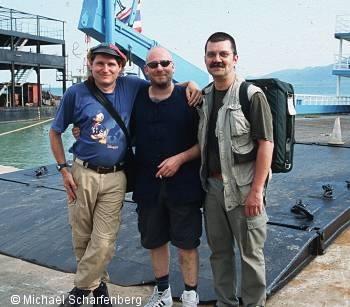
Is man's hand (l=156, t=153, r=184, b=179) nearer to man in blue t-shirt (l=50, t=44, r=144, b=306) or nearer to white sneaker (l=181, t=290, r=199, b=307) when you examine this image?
man in blue t-shirt (l=50, t=44, r=144, b=306)

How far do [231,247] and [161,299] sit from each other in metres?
0.57

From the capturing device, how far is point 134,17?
465 inches

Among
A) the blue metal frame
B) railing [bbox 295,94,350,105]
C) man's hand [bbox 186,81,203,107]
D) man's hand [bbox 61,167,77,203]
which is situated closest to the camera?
man's hand [bbox 186,81,203,107]

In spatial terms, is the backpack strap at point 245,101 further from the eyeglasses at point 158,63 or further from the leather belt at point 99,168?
the leather belt at point 99,168

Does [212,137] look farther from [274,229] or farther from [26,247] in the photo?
[26,247]

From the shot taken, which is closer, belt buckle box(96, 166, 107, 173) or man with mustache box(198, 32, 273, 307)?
man with mustache box(198, 32, 273, 307)

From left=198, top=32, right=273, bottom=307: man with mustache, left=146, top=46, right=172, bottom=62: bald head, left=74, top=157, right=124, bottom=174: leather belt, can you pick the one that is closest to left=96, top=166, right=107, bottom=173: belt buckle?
left=74, top=157, right=124, bottom=174: leather belt

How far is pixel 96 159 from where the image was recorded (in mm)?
2773

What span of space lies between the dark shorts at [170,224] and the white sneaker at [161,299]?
312 millimetres

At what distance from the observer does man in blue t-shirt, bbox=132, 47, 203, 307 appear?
8.93 ft

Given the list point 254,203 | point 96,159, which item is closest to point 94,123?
point 96,159

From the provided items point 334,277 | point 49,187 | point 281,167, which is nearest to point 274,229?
point 334,277

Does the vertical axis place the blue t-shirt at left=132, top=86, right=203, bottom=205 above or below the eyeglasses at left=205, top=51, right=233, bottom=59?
below

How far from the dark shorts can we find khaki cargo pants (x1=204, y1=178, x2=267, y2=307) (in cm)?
8
